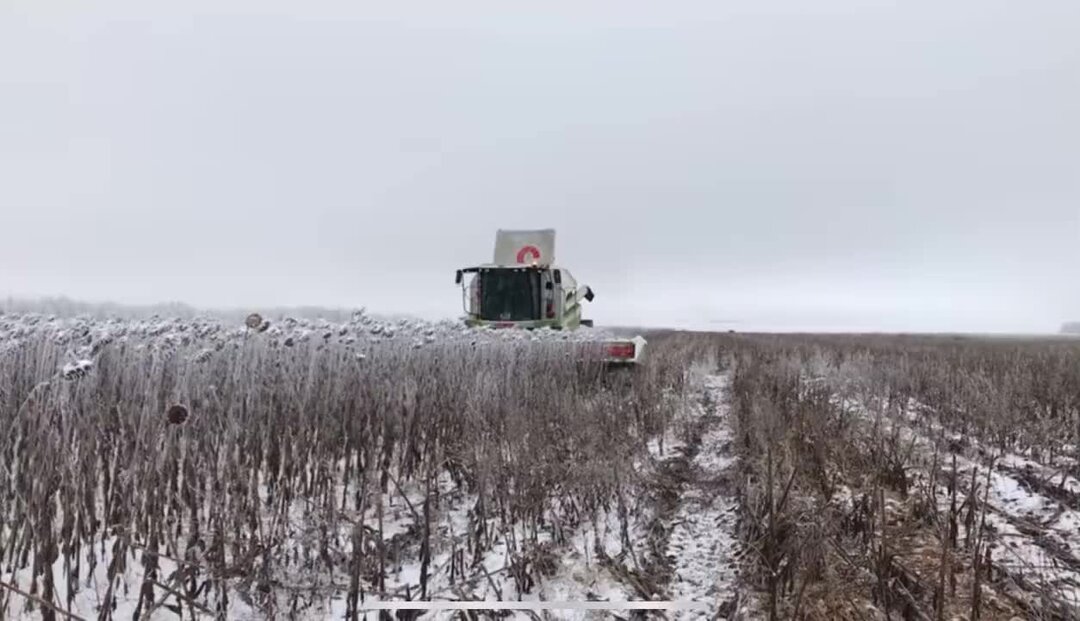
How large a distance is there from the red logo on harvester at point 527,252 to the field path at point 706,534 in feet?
33.6

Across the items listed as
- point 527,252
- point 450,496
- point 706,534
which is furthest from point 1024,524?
point 527,252

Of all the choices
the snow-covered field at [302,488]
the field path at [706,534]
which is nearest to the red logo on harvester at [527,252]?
the snow-covered field at [302,488]

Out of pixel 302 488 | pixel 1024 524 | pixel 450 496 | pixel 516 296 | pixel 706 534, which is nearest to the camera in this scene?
pixel 706 534

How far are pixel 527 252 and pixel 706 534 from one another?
12606 mm

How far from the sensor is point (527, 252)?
15531mm

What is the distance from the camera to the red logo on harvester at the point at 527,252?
1539cm

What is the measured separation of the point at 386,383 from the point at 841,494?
11.2 feet

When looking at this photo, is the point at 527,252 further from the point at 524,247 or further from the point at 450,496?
the point at 450,496

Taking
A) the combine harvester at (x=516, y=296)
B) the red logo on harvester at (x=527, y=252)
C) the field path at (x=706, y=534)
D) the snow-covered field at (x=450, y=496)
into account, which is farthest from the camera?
the red logo on harvester at (x=527, y=252)

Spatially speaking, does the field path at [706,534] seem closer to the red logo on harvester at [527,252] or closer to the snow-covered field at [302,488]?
the snow-covered field at [302,488]

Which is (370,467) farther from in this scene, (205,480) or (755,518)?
(755,518)

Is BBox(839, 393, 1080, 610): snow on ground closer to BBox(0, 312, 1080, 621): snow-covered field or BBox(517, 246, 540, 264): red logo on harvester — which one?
BBox(0, 312, 1080, 621): snow-covered field

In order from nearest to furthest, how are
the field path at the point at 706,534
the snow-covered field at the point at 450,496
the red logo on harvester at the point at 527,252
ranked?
the snow-covered field at the point at 450,496, the field path at the point at 706,534, the red logo on harvester at the point at 527,252

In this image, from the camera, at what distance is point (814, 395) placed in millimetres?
7242
